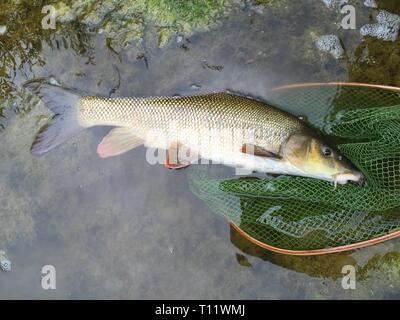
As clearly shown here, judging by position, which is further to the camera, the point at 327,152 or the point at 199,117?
the point at 199,117

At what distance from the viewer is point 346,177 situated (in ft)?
8.60

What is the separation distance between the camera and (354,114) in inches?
110

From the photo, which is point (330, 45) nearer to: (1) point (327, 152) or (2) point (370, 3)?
(2) point (370, 3)

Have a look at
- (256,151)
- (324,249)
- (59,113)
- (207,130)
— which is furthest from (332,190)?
(59,113)

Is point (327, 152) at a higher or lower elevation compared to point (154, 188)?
higher

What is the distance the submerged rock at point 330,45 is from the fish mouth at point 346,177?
2.63ft

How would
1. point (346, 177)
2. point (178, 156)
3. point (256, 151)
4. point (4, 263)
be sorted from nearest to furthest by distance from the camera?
point (346, 177), point (256, 151), point (178, 156), point (4, 263)

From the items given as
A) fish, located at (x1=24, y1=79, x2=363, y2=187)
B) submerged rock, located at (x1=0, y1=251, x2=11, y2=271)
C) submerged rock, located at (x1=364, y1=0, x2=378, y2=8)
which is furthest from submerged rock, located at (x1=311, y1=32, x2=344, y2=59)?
submerged rock, located at (x1=0, y1=251, x2=11, y2=271)

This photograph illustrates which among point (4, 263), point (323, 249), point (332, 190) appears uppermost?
point (332, 190)

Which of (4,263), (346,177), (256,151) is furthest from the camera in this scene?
(4,263)

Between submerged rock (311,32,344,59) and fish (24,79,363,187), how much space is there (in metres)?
0.54

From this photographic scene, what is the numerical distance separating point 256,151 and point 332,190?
17.9 inches
